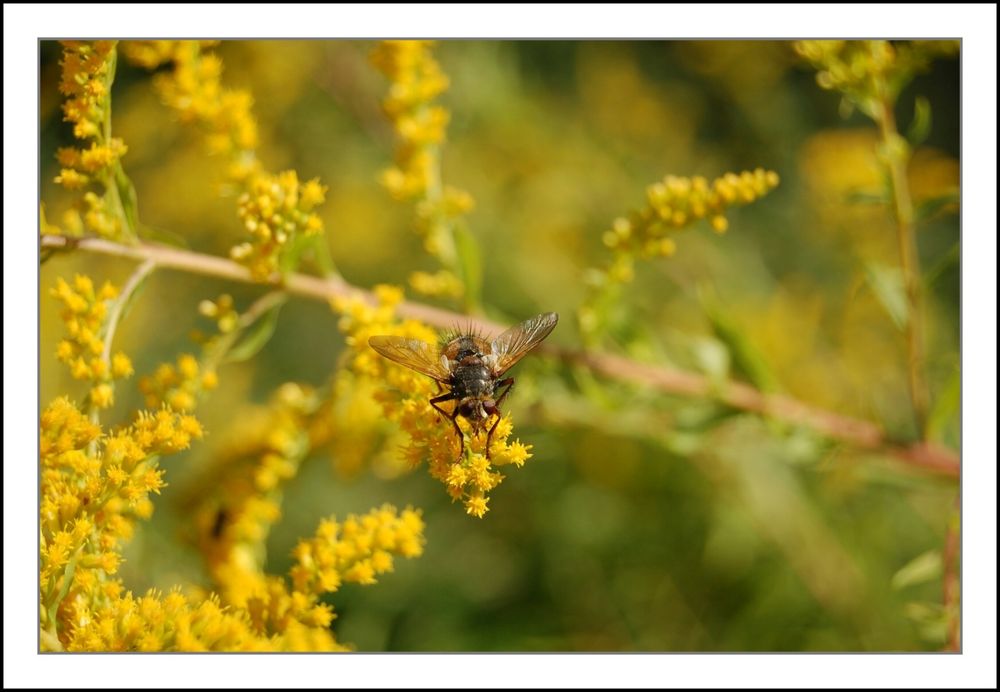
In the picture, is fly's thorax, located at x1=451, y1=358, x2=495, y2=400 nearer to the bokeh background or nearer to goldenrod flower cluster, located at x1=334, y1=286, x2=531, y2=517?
goldenrod flower cluster, located at x1=334, y1=286, x2=531, y2=517

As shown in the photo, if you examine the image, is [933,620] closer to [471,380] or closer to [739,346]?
[739,346]

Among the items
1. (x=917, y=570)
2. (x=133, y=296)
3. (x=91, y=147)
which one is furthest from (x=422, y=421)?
(x=917, y=570)

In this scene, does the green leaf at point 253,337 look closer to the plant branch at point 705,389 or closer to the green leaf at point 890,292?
the plant branch at point 705,389

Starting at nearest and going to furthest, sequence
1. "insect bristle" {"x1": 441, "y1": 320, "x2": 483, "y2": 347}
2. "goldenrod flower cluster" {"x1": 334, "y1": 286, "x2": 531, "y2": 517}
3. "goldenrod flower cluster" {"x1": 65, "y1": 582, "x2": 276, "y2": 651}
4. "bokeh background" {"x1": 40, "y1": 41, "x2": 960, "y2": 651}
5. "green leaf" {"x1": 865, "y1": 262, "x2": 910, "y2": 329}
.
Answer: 1. "goldenrod flower cluster" {"x1": 334, "y1": 286, "x2": 531, "y2": 517}
2. "goldenrod flower cluster" {"x1": 65, "y1": 582, "x2": 276, "y2": 651}
3. "insect bristle" {"x1": 441, "y1": 320, "x2": 483, "y2": 347}
4. "green leaf" {"x1": 865, "y1": 262, "x2": 910, "y2": 329}
5. "bokeh background" {"x1": 40, "y1": 41, "x2": 960, "y2": 651}

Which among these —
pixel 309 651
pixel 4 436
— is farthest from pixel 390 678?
pixel 4 436

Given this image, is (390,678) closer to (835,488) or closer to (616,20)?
(616,20)

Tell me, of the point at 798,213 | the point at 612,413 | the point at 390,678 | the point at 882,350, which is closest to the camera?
the point at 390,678

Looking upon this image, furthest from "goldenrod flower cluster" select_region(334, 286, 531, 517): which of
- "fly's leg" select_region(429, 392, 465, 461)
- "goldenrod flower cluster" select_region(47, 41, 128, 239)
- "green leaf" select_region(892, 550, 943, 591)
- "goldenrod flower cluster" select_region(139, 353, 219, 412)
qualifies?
"green leaf" select_region(892, 550, 943, 591)
